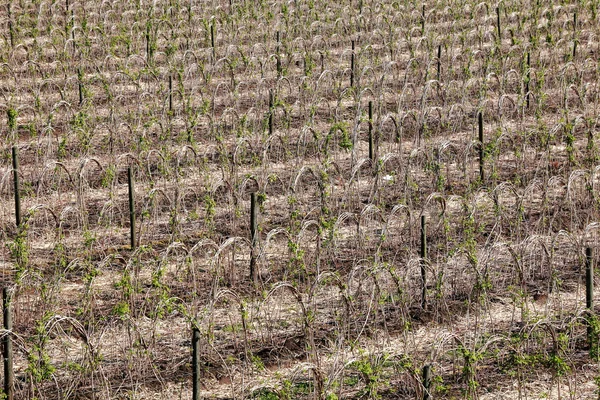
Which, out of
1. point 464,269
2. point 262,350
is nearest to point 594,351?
point 464,269

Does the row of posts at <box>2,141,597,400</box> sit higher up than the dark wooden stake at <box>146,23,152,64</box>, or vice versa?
the dark wooden stake at <box>146,23,152,64</box>

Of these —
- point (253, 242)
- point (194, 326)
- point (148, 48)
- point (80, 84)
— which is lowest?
point (194, 326)

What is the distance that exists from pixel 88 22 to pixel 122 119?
5732 mm

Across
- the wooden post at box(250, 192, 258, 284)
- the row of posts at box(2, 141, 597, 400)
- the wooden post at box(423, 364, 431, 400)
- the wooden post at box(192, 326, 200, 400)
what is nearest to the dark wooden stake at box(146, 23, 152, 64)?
the row of posts at box(2, 141, 597, 400)

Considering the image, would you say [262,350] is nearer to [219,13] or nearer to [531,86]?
[531,86]

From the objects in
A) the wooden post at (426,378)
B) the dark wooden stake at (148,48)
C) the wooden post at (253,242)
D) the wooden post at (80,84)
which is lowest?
the wooden post at (426,378)

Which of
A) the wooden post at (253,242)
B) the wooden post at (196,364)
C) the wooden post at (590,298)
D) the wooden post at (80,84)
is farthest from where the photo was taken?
the wooden post at (80,84)

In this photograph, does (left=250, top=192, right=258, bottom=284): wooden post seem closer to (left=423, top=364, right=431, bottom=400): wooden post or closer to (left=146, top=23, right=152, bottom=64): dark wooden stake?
(left=423, top=364, right=431, bottom=400): wooden post

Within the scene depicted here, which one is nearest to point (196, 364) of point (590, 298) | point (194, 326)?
point (194, 326)

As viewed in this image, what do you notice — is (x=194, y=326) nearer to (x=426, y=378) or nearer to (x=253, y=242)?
(x=426, y=378)

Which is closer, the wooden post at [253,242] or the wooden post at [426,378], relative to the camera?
the wooden post at [426,378]

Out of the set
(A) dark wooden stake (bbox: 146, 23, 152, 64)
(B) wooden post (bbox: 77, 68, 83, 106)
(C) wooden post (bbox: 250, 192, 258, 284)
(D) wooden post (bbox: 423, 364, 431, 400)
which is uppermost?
(A) dark wooden stake (bbox: 146, 23, 152, 64)

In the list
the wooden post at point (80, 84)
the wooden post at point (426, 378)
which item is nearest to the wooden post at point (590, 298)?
the wooden post at point (426, 378)

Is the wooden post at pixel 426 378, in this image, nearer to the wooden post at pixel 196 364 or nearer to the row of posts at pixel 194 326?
the row of posts at pixel 194 326
